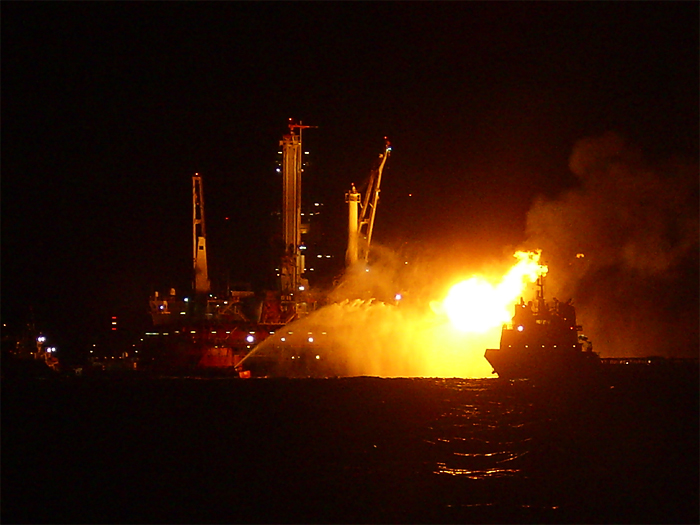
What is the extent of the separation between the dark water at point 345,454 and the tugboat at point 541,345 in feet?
5.10

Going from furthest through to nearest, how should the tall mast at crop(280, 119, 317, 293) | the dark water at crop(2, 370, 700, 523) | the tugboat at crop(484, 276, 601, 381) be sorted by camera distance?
the tall mast at crop(280, 119, 317, 293)
the tugboat at crop(484, 276, 601, 381)
the dark water at crop(2, 370, 700, 523)

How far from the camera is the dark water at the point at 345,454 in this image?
26781mm

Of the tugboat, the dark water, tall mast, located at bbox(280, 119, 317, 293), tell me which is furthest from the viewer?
tall mast, located at bbox(280, 119, 317, 293)

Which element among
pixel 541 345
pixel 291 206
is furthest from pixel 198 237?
pixel 541 345

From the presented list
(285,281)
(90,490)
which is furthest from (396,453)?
(285,281)

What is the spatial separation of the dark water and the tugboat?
155cm

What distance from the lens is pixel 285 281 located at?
267 ft

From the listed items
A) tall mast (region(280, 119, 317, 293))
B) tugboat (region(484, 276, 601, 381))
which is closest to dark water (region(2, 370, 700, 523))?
tugboat (region(484, 276, 601, 381))

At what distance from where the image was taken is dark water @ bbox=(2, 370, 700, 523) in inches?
1054

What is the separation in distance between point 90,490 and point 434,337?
47432 mm

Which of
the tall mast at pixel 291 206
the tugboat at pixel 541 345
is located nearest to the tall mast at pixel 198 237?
the tall mast at pixel 291 206

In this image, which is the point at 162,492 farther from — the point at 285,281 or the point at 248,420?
the point at 285,281

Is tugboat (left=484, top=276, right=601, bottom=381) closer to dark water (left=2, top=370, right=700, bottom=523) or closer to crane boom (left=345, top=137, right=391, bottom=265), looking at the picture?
dark water (left=2, top=370, right=700, bottom=523)

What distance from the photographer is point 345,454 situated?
119ft
